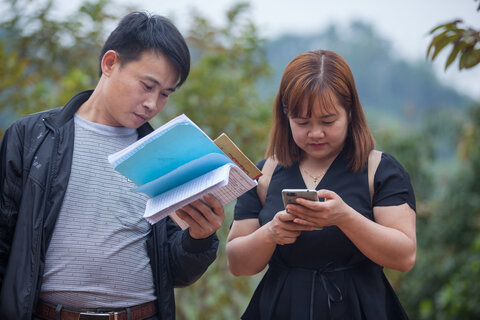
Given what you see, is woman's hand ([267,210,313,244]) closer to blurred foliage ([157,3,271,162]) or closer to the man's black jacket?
the man's black jacket

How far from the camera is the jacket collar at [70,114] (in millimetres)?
1943

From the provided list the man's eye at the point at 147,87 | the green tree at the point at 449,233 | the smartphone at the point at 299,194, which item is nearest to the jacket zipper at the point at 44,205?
the man's eye at the point at 147,87

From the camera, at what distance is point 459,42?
6.39 ft

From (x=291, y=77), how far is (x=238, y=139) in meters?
2.85

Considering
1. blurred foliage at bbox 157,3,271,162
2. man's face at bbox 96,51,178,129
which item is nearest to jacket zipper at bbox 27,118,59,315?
man's face at bbox 96,51,178,129

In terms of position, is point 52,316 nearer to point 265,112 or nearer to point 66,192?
point 66,192

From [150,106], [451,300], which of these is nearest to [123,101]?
[150,106]

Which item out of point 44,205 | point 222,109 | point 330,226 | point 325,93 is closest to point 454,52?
point 325,93

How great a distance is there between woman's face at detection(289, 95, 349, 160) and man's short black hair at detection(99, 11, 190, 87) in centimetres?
49

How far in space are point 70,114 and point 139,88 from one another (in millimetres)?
298

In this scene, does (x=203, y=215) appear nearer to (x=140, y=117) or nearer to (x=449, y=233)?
(x=140, y=117)

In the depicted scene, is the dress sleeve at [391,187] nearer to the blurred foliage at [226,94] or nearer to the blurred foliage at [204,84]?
the blurred foliage at [204,84]

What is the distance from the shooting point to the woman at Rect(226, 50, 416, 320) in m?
1.75

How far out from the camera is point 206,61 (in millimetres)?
4688
